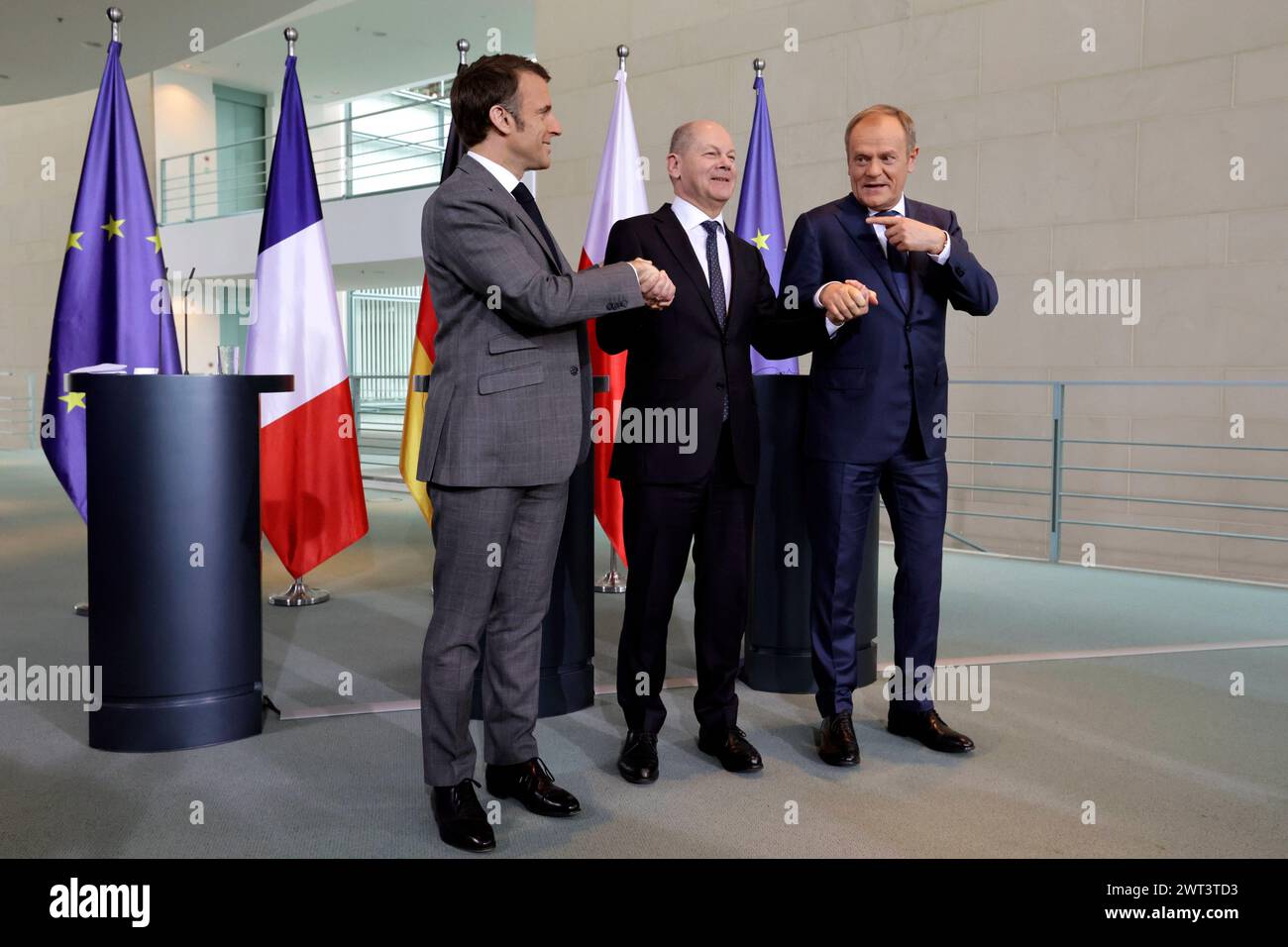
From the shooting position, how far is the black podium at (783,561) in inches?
134

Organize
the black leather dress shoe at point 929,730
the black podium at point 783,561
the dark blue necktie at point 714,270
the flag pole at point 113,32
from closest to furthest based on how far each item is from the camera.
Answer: the dark blue necktie at point 714,270 < the black leather dress shoe at point 929,730 < the black podium at point 783,561 < the flag pole at point 113,32

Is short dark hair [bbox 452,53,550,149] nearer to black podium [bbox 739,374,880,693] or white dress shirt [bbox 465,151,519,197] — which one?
white dress shirt [bbox 465,151,519,197]

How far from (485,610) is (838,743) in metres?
1.03

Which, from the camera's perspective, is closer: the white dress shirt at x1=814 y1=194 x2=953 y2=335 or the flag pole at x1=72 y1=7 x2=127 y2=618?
the white dress shirt at x1=814 y1=194 x2=953 y2=335

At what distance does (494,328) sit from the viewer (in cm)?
222

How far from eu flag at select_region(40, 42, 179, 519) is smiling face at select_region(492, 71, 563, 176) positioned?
2.63m

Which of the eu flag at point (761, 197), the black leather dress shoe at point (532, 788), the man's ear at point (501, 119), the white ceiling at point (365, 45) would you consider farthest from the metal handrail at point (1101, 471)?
the white ceiling at point (365, 45)

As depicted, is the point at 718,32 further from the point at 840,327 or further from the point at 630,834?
the point at 630,834

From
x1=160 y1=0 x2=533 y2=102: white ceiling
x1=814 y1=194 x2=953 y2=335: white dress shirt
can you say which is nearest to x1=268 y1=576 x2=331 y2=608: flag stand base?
x1=814 y1=194 x2=953 y2=335: white dress shirt

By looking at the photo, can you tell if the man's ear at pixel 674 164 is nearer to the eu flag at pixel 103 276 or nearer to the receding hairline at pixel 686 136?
the receding hairline at pixel 686 136

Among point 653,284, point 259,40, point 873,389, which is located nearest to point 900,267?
point 873,389

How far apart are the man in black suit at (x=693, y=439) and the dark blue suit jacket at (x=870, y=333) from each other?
13cm

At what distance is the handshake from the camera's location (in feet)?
7.44
